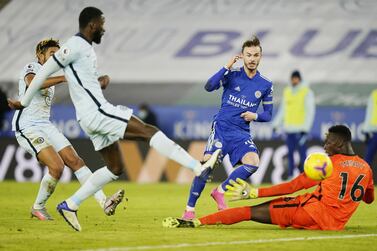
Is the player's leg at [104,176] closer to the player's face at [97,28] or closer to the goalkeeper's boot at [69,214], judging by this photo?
the goalkeeper's boot at [69,214]

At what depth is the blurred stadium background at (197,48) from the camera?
23.1 m

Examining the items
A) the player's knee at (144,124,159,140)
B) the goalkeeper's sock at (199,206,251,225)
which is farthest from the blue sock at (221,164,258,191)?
the player's knee at (144,124,159,140)

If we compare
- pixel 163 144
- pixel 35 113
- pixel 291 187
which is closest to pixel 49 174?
pixel 35 113

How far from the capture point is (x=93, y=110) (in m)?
9.10

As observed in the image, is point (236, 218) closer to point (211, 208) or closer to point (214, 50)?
point (211, 208)

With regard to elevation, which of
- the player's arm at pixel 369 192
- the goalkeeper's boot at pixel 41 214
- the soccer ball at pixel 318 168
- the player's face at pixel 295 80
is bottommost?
the goalkeeper's boot at pixel 41 214

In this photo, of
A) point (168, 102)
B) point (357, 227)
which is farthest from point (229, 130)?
point (168, 102)

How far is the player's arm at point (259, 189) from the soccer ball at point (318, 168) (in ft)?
0.51

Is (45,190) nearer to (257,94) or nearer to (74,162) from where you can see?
(74,162)

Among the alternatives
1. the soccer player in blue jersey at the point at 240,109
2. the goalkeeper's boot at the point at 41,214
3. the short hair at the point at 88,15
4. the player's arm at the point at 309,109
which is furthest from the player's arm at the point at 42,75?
the player's arm at the point at 309,109

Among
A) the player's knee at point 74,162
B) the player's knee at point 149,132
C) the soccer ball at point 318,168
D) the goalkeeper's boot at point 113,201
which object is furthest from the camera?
the player's knee at point 74,162

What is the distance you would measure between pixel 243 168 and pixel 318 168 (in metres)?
2.00

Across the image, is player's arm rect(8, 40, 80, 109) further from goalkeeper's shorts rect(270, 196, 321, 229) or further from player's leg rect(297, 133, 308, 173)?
player's leg rect(297, 133, 308, 173)

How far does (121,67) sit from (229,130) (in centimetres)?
1476
